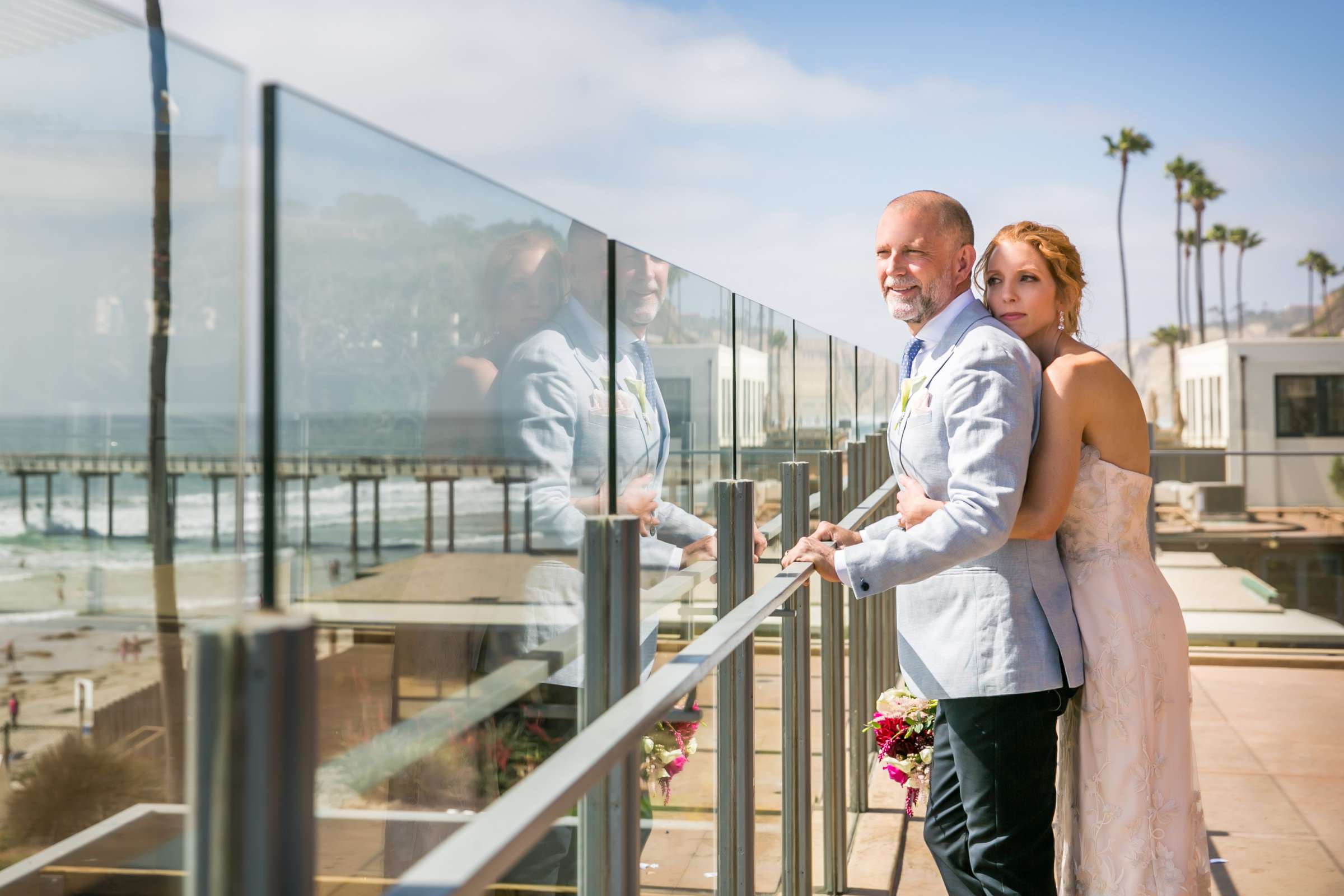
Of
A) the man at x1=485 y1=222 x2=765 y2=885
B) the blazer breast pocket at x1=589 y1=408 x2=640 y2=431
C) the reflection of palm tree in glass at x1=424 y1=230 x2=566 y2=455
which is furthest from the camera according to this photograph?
the blazer breast pocket at x1=589 y1=408 x2=640 y2=431

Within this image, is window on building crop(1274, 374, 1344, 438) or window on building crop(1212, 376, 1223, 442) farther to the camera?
window on building crop(1212, 376, 1223, 442)

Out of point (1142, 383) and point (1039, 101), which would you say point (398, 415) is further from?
point (1142, 383)

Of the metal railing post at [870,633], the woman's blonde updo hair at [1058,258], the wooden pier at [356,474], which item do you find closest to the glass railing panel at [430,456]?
the wooden pier at [356,474]

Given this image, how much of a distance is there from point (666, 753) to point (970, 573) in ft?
2.04

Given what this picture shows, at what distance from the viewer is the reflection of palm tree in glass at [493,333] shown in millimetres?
938

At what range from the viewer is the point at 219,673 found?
0.58 meters

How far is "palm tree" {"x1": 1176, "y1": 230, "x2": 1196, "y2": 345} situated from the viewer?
61.9 m

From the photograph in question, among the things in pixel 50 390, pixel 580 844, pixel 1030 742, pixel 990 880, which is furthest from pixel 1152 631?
pixel 50 390

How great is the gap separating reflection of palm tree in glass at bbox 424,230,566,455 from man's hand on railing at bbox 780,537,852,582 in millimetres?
977

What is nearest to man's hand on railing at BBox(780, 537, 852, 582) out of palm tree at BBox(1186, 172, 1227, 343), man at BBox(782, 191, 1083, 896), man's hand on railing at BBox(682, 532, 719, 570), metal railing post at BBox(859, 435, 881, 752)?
man at BBox(782, 191, 1083, 896)

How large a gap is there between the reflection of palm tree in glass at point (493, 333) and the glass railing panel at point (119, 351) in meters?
0.18

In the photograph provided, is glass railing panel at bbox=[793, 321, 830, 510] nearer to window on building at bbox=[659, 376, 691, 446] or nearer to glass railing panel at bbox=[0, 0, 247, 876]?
window on building at bbox=[659, 376, 691, 446]

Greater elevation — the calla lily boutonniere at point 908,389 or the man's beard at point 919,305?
the man's beard at point 919,305

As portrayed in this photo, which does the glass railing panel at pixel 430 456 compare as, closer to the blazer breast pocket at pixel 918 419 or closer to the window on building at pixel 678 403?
the window on building at pixel 678 403
